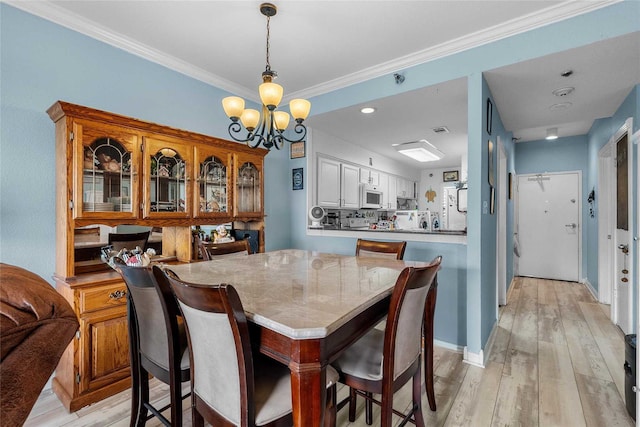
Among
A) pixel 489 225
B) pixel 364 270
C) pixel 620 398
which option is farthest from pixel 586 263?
pixel 364 270

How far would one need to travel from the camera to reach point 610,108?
308 centimetres

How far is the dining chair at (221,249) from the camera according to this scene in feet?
6.80

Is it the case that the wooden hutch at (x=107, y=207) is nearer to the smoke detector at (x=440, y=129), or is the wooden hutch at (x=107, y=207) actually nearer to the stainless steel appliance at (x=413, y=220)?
the smoke detector at (x=440, y=129)

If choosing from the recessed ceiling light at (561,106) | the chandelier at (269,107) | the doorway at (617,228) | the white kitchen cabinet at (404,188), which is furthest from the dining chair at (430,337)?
the white kitchen cabinet at (404,188)

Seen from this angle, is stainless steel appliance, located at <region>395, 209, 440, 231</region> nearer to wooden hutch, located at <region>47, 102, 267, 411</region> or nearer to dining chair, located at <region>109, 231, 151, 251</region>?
wooden hutch, located at <region>47, 102, 267, 411</region>

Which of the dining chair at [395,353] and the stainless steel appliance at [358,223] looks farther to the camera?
the stainless steel appliance at [358,223]

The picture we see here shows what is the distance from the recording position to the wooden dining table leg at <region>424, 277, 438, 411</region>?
1.65 metres

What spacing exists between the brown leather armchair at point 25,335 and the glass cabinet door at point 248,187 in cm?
221

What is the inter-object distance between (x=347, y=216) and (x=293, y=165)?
160cm

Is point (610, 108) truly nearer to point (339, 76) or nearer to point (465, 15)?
point (465, 15)

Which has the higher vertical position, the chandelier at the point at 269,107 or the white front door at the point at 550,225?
the chandelier at the point at 269,107

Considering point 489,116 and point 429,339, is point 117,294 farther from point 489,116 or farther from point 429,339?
point 489,116

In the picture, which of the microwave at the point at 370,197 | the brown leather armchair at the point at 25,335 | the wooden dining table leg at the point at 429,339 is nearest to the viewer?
the brown leather armchair at the point at 25,335

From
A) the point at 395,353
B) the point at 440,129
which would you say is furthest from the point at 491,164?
the point at 395,353
